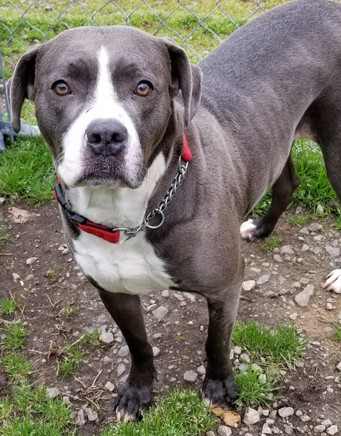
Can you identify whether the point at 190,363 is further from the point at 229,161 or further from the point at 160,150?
the point at 160,150

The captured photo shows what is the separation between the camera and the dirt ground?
2.99m

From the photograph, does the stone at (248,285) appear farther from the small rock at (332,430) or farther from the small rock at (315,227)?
the small rock at (332,430)

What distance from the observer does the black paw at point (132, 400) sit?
2908 millimetres

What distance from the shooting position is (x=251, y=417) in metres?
A: 2.88

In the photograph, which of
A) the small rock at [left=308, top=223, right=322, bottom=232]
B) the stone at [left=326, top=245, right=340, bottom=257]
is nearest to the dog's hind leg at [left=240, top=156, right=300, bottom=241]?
the small rock at [left=308, top=223, right=322, bottom=232]

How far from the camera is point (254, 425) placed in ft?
9.37

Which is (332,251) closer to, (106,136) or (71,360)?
(71,360)

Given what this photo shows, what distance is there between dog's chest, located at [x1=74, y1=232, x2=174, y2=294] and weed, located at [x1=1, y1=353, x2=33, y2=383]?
3.13 feet

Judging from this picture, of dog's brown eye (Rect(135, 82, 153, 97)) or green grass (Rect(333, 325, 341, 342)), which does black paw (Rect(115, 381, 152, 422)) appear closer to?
green grass (Rect(333, 325, 341, 342))

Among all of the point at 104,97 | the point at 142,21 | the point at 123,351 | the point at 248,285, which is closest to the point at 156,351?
the point at 123,351

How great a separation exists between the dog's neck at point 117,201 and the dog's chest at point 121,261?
0.09m

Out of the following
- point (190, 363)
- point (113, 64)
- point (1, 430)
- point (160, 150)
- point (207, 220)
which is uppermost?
point (113, 64)

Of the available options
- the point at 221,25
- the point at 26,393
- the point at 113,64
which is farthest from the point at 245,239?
the point at 221,25

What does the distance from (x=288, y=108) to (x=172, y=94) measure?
0.80 meters
